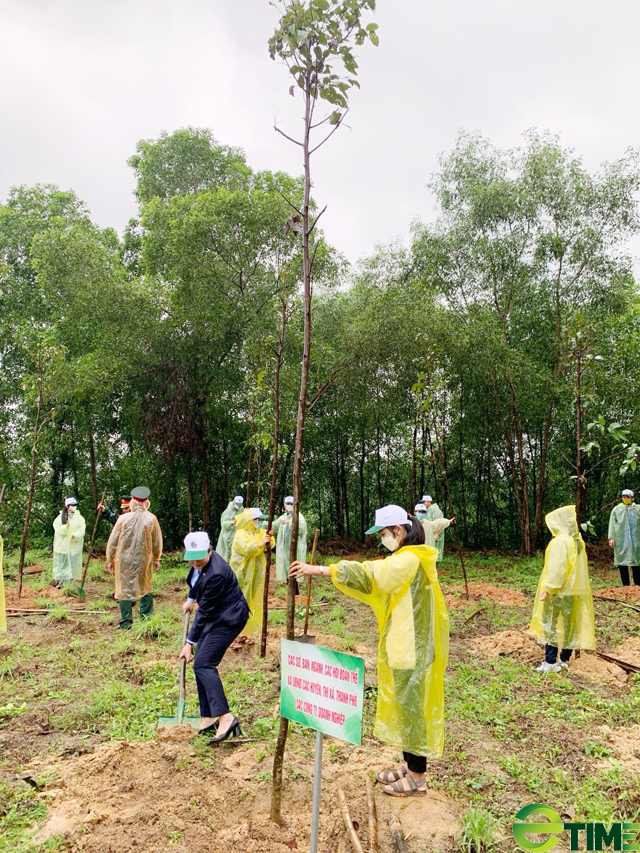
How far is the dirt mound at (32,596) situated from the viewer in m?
9.41

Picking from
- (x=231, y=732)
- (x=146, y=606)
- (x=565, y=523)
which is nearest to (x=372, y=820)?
(x=231, y=732)

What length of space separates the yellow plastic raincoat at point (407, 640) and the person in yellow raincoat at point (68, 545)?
8.33 metres

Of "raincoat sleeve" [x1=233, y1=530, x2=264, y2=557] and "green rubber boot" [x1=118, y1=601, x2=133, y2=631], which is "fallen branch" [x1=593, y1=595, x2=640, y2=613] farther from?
"green rubber boot" [x1=118, y1=601, x2=133, y2=631]

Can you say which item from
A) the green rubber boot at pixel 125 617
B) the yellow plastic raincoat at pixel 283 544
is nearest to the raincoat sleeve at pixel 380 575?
the green rubber boot at pixel 125 617

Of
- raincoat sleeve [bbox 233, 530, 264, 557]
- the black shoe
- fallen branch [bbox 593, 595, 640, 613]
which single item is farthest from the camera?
fallen branch [bbox 593, 595, 640, 613]

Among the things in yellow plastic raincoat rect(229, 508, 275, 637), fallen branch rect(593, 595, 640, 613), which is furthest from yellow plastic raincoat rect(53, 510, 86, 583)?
fallen branch rect(593, 595, 640, 613)

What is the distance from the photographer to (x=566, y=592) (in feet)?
19.5

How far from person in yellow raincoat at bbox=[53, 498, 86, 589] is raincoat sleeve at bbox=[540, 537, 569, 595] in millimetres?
7883

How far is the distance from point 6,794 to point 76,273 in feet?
41.7

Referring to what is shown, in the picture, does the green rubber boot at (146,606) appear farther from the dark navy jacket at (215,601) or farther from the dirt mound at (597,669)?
the dirt mound at (597,669)

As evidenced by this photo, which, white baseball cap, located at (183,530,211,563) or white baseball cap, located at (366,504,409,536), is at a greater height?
white baseball cap, located at (366,504,409,536)

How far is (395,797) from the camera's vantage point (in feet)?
11.3

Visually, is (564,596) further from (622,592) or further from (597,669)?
(622,592)

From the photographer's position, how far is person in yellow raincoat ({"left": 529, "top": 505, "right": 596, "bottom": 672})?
19.4 feet
